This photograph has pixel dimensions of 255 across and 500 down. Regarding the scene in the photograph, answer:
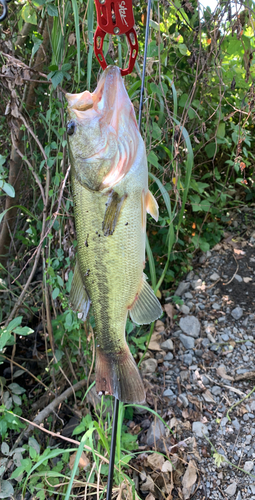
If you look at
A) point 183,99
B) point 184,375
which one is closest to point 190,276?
point 184,375

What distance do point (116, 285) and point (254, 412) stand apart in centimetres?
151

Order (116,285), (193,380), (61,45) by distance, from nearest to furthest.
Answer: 1. (116,285)
2. (61,45)
3. (193,380)

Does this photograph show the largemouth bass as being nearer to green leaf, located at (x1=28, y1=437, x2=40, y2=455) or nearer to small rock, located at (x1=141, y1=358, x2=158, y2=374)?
green leaf, located at (x1=28, y1=437, x2=40, y2=455)

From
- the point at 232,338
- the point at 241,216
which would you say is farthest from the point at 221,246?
the point at 232,338

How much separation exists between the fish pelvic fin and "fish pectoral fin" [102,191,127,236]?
378mm

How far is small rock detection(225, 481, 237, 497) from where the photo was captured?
1.61 m

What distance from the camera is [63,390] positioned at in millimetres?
2236

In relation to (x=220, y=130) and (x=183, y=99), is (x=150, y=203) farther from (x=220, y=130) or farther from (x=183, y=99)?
(x=220, y=130)

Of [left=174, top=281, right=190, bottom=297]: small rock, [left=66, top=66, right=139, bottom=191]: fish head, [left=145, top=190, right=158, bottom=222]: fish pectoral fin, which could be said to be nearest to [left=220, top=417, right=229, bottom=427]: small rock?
[left=174, top=281, right=190, bottom=297]: small rock

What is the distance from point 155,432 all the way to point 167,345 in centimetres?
60

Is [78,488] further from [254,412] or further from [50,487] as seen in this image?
[254,412]

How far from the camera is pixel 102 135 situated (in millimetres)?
886

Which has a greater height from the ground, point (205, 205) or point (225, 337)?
point (205, 205)

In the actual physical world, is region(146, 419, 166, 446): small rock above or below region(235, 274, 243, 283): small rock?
below
